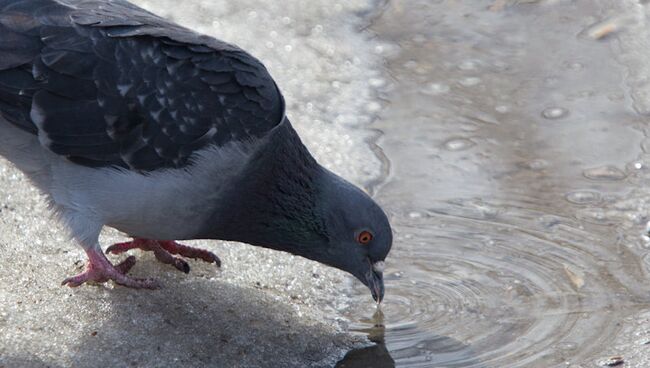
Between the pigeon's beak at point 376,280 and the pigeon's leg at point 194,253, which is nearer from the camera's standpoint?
the pigeon's beak at point 376,280

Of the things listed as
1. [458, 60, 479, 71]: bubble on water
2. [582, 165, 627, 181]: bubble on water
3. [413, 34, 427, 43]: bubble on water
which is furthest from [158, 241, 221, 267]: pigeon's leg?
[413, 34, 427, 43]: bubble on water

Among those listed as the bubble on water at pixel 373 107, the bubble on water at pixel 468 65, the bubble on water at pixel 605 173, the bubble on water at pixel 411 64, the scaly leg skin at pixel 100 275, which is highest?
the scaly leg skin at pixel 100 275

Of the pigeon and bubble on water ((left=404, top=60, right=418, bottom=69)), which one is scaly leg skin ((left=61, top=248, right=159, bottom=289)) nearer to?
the pigeon

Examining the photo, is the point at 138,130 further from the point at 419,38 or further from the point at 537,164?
the point at 419,38

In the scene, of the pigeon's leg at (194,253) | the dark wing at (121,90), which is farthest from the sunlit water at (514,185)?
the dark wing at (121,90)

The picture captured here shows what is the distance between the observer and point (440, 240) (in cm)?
720

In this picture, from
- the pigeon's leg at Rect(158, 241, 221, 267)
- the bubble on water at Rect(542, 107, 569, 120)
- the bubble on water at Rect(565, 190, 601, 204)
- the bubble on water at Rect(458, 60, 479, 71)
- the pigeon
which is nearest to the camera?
the pigeon

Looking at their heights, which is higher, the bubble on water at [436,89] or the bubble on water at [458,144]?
the bubble on water at [458,144]

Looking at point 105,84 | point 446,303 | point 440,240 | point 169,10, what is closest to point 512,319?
point 446,303

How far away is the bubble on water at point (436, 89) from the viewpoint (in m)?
8.88

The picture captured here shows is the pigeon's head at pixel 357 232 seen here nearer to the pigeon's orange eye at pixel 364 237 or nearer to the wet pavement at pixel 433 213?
the pigeon's orange eye at pixel 364 237

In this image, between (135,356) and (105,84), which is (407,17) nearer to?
(105,84)

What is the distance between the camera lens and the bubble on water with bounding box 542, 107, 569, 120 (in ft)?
28.0

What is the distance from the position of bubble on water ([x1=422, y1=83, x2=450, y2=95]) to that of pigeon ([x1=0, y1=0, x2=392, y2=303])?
2457mm
